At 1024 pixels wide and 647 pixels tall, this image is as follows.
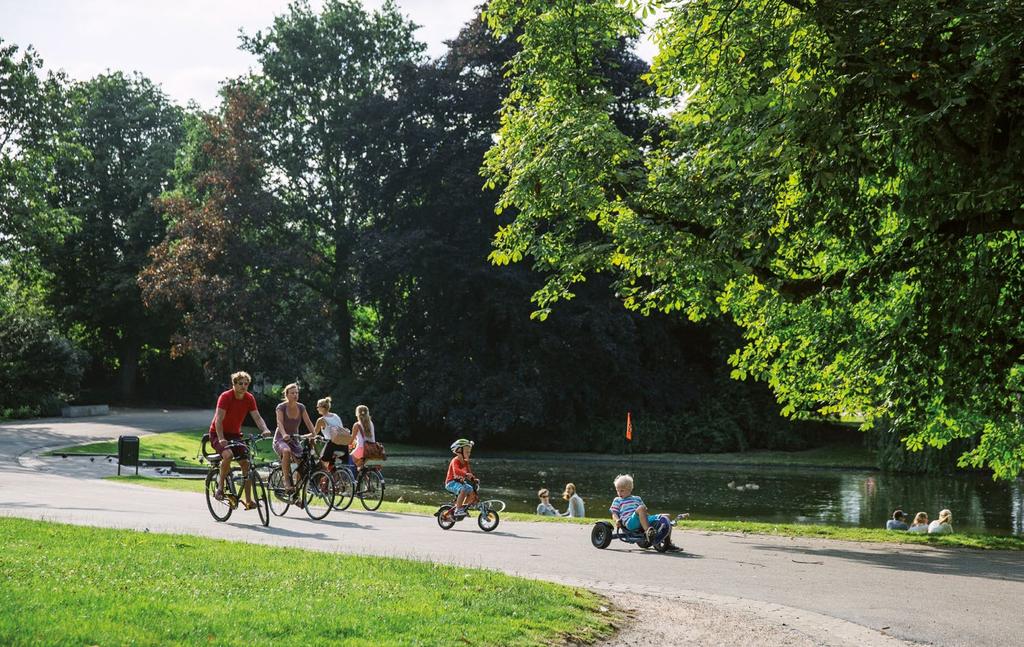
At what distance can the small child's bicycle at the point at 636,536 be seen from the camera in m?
13.5

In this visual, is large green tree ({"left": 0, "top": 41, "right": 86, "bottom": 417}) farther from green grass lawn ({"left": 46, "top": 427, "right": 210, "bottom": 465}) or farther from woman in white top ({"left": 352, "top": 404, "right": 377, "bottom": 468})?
woman in white top ({"left": 352, "top": 404, "right": 377, "bottom": 468})

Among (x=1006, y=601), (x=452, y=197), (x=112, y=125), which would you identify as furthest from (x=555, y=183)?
(x=112, y=125)

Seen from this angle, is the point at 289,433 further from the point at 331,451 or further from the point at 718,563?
the point at 718,563

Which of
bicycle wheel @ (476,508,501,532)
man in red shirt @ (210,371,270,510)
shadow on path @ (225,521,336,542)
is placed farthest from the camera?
bicycle wheel @ (476,508,501,532)

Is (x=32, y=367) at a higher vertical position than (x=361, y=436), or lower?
higher

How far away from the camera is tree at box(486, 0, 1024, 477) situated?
10469 millimetres

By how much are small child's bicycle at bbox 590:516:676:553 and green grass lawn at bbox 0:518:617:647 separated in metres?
3.85

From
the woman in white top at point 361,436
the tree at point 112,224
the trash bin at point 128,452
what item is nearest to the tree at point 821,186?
the woman in white top at point 361,436

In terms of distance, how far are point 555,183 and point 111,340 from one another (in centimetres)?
5221

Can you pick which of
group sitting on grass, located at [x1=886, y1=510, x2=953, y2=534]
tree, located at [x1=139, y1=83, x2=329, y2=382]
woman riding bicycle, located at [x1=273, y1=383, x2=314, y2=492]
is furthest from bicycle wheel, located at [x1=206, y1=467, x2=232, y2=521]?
tree, located at [x1=139, y1=83, x2=329, y2=382]

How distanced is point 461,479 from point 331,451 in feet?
8.40

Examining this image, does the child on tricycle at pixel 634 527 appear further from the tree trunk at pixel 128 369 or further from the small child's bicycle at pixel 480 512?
the tree trunk at pixel 128 369

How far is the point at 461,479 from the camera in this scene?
16.2 m

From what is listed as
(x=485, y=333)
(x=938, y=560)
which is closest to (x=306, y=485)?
(x=938, y=560)
